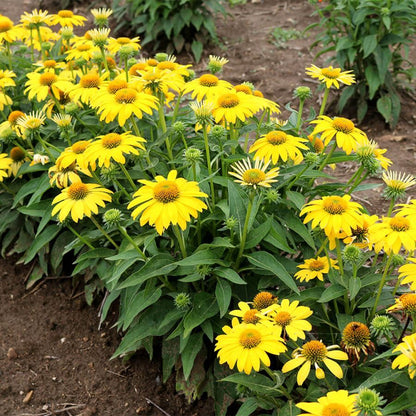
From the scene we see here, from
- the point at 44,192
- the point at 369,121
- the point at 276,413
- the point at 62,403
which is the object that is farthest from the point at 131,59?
the point at 369,121

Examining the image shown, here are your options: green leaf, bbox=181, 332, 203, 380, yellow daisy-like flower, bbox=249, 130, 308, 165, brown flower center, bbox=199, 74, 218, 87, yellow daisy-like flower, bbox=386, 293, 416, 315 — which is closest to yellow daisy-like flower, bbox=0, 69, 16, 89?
brown flower center, bbox=199, 74, 218, 87

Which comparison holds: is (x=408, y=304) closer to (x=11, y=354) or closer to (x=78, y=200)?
(x=78, y=200)

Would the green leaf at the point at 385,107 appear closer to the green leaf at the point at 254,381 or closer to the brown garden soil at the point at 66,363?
the brown garden soil at the point at 66,363

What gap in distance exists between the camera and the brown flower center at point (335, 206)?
2.00 m

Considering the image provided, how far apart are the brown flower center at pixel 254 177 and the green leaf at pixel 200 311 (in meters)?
0.64

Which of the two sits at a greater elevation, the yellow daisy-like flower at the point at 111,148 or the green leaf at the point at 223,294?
the yellow daisy-like flower at the point at 111,148

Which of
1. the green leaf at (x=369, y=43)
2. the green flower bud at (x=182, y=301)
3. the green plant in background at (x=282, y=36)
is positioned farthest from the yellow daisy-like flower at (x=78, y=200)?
the green plant in background at (x=282, y=36)

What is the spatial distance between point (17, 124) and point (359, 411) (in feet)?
7.40

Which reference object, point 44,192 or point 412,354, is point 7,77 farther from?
point 412,354

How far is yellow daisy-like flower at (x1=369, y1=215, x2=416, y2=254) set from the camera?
6.11 ft

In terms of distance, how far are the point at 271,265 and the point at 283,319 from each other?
36 centimetres

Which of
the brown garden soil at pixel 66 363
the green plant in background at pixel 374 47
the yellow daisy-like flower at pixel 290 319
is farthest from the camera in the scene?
the green plant in background at pixel 374 47

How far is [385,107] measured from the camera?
4.77 m

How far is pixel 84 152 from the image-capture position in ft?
7.95
